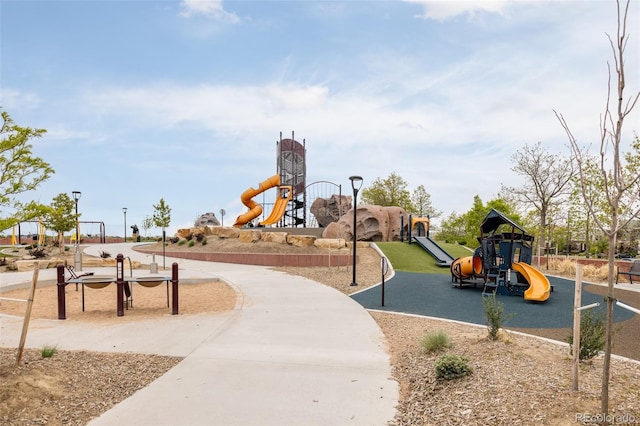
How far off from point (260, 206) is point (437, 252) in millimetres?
19023

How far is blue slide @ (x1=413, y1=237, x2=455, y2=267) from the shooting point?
20641mm

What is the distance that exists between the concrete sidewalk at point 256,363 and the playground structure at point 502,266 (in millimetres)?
6065

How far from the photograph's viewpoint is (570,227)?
1127 inches

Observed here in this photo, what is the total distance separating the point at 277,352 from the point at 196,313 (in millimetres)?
3747

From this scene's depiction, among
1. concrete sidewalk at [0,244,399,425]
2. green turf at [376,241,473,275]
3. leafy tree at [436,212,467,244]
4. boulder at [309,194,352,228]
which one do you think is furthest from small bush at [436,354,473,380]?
leafy tree at [436,212,467,244]

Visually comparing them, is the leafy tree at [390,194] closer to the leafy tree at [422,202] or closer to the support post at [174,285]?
the leafy tree at [422,202]

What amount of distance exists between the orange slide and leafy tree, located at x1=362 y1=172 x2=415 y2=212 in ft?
43.6

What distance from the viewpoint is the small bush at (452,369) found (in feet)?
15.1

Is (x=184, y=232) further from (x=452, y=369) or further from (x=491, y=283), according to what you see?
(x=452, y=369)

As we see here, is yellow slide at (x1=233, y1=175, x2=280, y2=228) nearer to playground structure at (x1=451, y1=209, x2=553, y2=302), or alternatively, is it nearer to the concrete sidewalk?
playground structure at (x1=451, y1=209, x2=553, y2=302)

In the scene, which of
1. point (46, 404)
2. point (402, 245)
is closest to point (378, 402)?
point (46, 404)

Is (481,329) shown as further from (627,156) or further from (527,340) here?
(627,156)

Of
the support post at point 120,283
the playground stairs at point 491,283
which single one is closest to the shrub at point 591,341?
the playground stairs at point 491,283

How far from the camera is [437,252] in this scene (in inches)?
880
